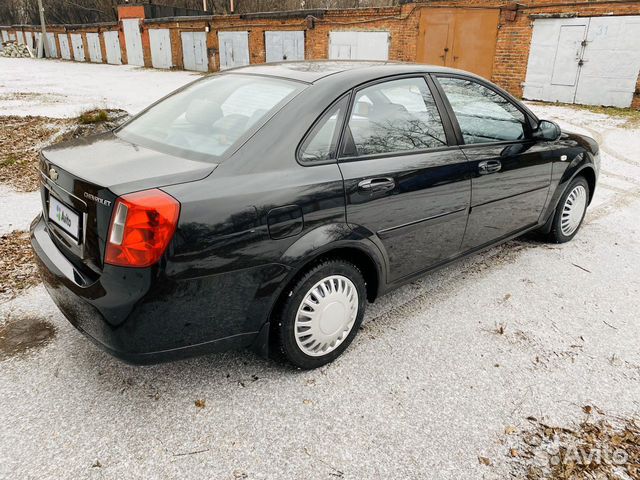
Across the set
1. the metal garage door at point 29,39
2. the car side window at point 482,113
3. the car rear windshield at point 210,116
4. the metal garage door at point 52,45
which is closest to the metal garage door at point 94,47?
the metal garage door at point 52,45

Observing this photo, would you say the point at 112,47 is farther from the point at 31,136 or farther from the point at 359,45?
the point at 31,136

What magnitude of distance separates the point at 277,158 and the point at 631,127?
11299mm

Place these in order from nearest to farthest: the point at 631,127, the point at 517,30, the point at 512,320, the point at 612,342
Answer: the point at 612,342 → the point at 512,320 → the point at 631,127 → the point at 517,30

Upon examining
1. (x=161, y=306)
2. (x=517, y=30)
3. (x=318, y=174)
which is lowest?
(x=161, y=306)

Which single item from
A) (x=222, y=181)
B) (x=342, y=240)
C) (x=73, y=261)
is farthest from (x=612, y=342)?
(x=73, y=261)

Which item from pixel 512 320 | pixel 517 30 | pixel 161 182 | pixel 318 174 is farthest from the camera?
pixel 517 30

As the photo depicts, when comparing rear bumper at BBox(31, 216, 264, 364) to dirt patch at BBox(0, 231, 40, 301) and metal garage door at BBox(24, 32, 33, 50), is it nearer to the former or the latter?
dirt patch at BBox(0, 231, 40, 301)

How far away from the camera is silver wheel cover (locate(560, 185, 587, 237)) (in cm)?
428

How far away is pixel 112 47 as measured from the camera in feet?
108

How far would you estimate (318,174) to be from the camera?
7.84 feet

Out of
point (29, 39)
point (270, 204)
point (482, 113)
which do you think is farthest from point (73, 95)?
point (29, 39)

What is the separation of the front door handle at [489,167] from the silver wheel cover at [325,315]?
4.20 feet

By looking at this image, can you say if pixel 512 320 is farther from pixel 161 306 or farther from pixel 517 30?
pixel 517 30

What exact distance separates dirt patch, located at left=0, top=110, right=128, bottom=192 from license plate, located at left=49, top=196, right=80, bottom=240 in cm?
362
